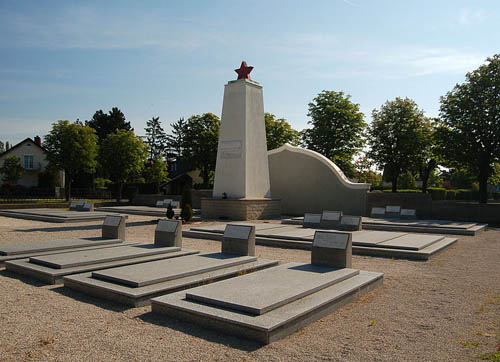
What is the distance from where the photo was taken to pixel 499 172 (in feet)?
157

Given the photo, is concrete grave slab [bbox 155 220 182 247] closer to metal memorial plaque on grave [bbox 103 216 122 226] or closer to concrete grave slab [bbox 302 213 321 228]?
metal memorial plaque on grave [bbox 103 216 122 226]

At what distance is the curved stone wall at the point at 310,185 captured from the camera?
77.7ft

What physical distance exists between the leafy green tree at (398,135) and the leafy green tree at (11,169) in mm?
36085

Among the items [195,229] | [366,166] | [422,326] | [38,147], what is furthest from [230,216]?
[38,147]

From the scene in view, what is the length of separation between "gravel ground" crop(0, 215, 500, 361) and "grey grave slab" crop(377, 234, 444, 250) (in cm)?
309

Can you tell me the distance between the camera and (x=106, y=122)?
54.1 metres

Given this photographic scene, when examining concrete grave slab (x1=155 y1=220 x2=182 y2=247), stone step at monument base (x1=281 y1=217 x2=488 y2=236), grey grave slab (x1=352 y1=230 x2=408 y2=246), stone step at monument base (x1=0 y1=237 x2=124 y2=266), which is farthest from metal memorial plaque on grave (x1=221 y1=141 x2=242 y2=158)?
concrete grave slab (x1=155 y1=220 x2=182 y2=247)

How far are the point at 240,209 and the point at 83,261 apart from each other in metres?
13.1

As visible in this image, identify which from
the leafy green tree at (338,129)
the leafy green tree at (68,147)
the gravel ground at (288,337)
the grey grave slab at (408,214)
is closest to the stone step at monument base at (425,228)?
the grey grave slab at (408,214)

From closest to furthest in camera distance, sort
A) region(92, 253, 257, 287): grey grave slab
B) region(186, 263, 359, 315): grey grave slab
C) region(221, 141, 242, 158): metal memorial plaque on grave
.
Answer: region(186, 263, 359, 315): grey grave slab
region(92, 253, 257, 287): grey grave slab
region(221, 141, 242, 158): metal memorial plaque on grave

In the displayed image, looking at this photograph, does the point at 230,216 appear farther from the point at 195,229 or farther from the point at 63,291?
the point at 63,291

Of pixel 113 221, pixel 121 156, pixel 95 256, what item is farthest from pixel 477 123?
pixel 121 156

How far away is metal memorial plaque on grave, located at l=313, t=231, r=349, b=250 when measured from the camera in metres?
8.27

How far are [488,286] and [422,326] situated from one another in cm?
325
